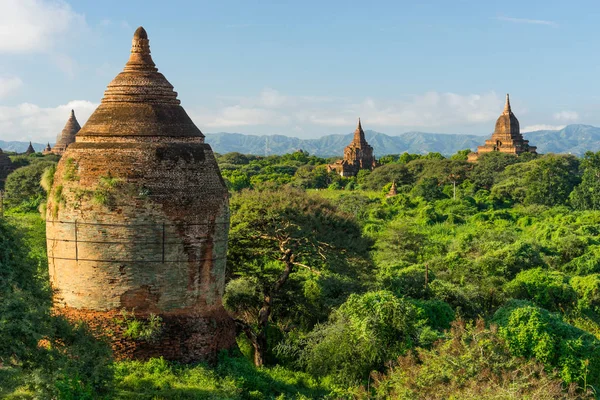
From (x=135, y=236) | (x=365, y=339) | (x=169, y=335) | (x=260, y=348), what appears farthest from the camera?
(x=260, y=348)

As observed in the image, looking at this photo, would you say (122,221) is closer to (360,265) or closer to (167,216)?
(167,216)

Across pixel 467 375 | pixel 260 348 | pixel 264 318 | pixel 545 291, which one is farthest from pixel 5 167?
pixel 467 375

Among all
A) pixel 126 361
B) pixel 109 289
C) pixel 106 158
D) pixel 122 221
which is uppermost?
pixel 106 158

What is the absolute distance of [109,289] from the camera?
47.7ft

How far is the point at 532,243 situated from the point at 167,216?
72.4 ft

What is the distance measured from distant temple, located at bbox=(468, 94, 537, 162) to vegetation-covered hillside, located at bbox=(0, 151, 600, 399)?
51.0m

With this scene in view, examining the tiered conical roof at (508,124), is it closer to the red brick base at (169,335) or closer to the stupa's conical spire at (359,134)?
the stupa's conical spire at (359,134)

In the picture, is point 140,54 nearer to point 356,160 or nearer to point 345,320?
point 345,320

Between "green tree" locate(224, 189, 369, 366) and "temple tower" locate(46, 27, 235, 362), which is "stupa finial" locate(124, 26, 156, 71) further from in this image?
"green tree" locate(224, 189, 369, 366)

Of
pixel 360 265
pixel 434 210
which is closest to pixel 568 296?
pixel 360 265

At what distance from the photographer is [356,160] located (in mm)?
89375

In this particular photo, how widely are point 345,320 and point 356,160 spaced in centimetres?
7186

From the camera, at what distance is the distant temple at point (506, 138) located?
8550 centimetres

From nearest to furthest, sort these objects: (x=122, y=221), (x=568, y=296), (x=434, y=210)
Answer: (x=122, y=221), (x=568, y=296), (x=434, y=210)
